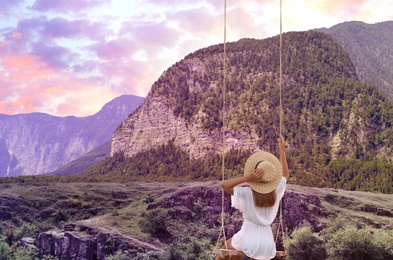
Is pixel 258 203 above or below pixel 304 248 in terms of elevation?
above

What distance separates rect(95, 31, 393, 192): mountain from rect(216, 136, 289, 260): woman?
55671 mm

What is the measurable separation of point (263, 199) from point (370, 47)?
437 ft

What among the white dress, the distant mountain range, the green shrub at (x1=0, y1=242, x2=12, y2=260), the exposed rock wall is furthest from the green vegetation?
the distant mountain range

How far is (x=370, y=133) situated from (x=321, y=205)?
27526 mm

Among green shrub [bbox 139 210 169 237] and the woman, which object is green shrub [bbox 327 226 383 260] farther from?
the woman

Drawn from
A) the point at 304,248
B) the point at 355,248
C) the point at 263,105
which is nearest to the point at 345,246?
the point at 355,248

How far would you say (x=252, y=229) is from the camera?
6.56 m

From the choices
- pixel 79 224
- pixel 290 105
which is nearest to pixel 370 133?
pixel 290 105

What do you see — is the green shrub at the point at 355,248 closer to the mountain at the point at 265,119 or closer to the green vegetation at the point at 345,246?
the green vegetation at the point at 345,246

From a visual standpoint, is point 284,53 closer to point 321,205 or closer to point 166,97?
point 166,97

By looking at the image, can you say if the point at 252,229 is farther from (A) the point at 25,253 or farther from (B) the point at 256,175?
(A) the point at 25,253

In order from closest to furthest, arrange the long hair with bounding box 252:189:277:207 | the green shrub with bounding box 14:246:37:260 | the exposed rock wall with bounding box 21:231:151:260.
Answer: the long hair with bounding box 252:189:277:207 → the green shrub with bounding box 14:246:37:260 → the exposed rock wall with bounding box 21:231:151:260

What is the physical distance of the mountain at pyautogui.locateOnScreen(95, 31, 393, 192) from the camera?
67875mm

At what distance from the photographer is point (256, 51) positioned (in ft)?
311
